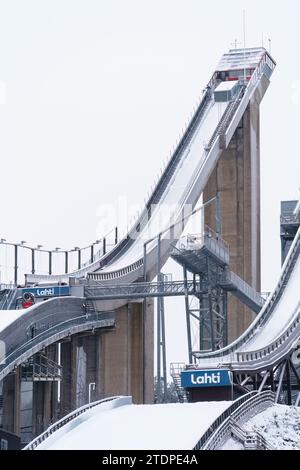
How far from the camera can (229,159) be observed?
12031cm

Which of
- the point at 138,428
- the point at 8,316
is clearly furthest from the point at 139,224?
the point at 138,428

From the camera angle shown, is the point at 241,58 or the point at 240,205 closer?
the point at 240,205

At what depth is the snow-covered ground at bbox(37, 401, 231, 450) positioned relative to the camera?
5944cm

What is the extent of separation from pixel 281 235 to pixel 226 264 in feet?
34.3

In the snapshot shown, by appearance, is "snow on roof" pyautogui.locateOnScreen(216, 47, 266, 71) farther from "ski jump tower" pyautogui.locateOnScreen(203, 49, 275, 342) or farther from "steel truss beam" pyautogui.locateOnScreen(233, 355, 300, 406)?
"steel truss beam" pyautogui.locateOnScreen(233, 355, 300, 406)

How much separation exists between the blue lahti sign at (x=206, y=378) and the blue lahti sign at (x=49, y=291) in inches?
879

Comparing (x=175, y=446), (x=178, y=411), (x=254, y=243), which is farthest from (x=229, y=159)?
(x=175, y=446)

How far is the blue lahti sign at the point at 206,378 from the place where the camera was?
80.4 meters

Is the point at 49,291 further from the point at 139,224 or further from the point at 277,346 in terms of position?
the point at 277,346

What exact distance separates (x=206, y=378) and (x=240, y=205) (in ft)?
130

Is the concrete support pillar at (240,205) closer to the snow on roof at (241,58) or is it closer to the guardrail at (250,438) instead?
the snow on roof at (241,58)

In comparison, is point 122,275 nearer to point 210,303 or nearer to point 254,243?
point 210,303

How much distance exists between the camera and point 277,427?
218 ft
